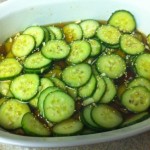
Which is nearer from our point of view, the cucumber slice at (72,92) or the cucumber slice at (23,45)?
the cucumber slice at (72,92)

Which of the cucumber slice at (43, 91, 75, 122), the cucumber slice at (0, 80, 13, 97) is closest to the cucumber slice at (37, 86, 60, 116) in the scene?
the cucumber slice at (43, 91, 75, 122)

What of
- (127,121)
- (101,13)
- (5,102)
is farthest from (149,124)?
(101,13)

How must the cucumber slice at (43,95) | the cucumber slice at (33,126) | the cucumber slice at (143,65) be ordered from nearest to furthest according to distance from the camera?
the cucumber slice at (33,126) → the cucumber slice at (43,95) → the cucumber slice at (143,65)

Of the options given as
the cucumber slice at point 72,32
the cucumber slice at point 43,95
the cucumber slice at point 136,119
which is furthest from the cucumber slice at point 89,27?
the cucumber slice at point 136,119

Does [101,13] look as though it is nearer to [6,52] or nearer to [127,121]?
[6,52]

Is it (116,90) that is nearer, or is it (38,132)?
(38,132)

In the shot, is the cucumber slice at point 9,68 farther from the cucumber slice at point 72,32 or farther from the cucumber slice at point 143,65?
the cucumber slice at point 143,65

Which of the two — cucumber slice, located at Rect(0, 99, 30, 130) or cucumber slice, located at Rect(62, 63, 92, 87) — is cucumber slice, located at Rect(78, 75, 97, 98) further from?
cucumber slice, located at Rect(0, 99, 30, 130)
